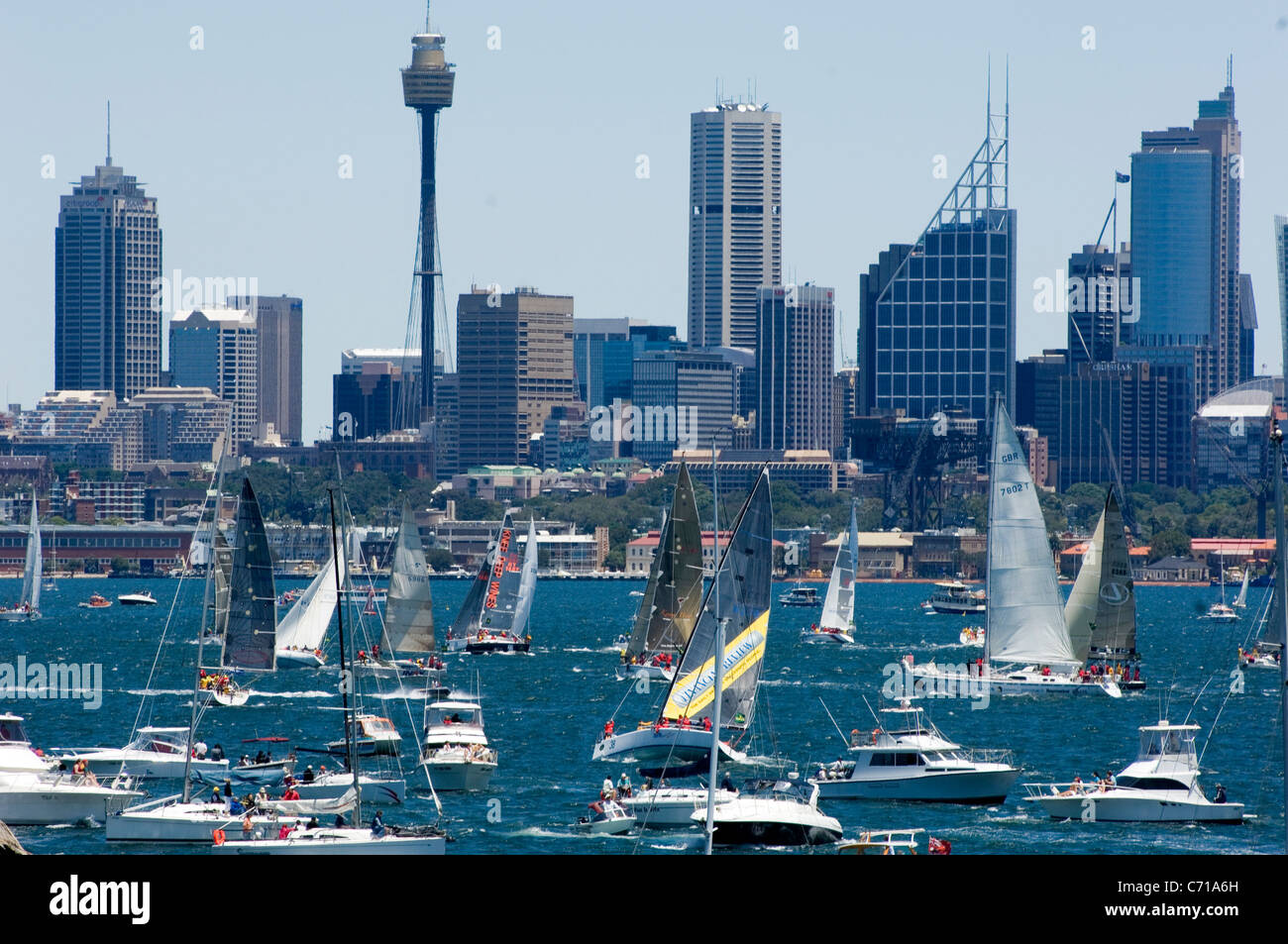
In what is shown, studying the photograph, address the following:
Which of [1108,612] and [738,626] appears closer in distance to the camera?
[738,626]

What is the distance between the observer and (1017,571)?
259 feet

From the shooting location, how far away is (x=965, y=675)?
8244 cm

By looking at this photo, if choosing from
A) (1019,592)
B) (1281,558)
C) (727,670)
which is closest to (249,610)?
(727,670)

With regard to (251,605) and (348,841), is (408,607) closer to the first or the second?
(251,605)

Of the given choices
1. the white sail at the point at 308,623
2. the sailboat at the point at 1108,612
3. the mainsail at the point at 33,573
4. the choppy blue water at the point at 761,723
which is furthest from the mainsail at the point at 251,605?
the mainsail at the point at 33,573

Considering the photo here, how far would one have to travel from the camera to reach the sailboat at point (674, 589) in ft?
241

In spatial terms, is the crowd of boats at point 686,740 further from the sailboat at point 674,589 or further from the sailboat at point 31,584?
the sailboat at point 31,584

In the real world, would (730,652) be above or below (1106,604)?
above

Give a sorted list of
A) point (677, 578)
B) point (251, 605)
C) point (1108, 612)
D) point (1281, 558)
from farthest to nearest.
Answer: point (1108, 612) < point (677, 578) < point (251, 605) < point (1281, 558)

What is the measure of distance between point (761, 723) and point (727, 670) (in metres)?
21.6

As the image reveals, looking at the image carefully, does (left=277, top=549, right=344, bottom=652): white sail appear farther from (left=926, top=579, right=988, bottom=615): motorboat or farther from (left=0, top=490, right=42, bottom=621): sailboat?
(left=926, top=579, right=988, bottom=615): motorboat

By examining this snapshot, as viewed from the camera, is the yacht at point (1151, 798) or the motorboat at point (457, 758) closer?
the yacht at point (1151, 798)

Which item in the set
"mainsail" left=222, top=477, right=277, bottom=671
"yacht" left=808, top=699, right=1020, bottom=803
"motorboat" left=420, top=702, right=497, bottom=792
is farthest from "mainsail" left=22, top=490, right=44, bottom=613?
"yacht" left=808, top=699, right=1020, bottom=803

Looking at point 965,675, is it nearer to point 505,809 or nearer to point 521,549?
point 521,549
